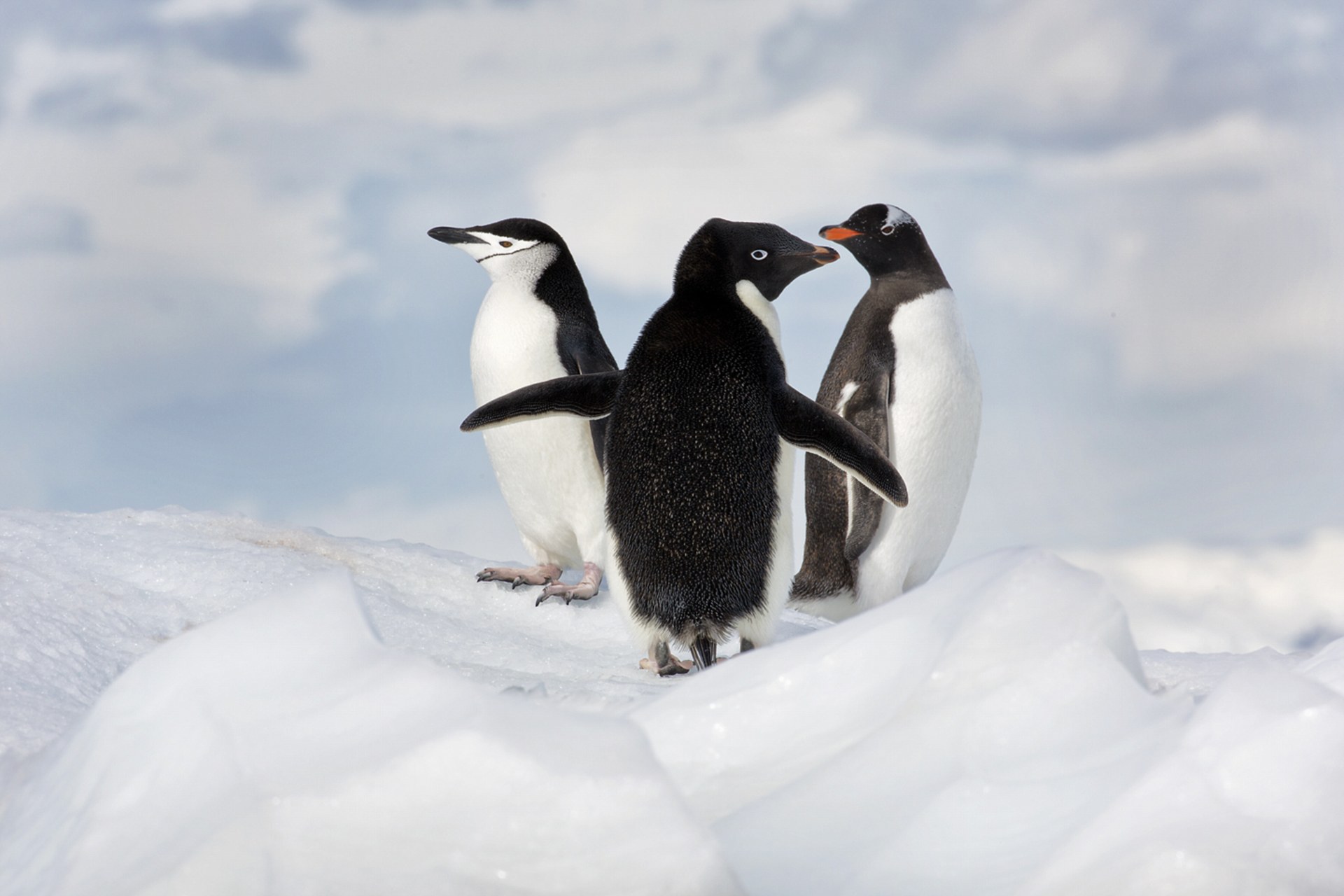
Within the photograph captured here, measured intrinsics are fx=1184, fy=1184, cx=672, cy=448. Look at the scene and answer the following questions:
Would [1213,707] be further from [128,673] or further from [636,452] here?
[636,452]

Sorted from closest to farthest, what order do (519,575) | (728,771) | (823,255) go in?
(728,771)
(823,255)
(519,575)

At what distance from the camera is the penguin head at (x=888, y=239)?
3580 millimetres

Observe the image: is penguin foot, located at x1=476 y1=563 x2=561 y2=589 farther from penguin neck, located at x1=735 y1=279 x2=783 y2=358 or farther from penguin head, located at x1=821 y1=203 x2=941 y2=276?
penguin head, located at x1=821 y1=203 x2=941 y2=276

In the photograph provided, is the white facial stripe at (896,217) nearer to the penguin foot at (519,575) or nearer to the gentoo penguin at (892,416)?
the gentoo penguin at (892,416)

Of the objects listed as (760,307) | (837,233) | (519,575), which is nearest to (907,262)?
(837,233)

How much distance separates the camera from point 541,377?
351cm

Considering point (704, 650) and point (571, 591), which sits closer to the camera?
point (704, 650)

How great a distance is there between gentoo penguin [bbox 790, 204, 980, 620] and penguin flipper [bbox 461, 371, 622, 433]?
911 mm

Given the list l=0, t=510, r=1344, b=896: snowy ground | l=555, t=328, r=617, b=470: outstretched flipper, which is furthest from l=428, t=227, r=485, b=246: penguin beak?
l=0, t=510, r=1344, b=896: snowy ground

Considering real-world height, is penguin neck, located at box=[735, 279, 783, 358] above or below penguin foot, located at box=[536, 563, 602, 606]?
above

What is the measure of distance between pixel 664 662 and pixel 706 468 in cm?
46

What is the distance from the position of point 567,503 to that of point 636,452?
3.49 feet

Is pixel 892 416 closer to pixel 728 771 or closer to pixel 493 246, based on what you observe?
pixel 493 246

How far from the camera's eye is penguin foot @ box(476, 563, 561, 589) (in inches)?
141
